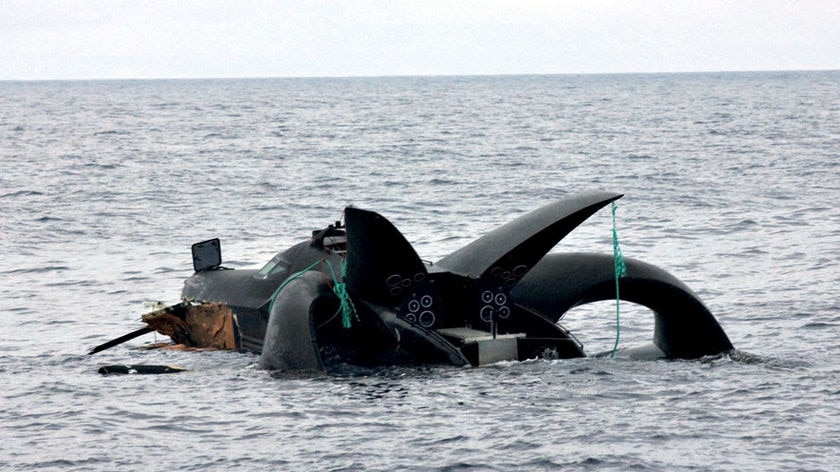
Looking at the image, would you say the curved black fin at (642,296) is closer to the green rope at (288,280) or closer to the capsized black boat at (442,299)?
the capsized black boat at (442,299)

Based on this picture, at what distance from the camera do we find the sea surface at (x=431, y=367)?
16.4 metres

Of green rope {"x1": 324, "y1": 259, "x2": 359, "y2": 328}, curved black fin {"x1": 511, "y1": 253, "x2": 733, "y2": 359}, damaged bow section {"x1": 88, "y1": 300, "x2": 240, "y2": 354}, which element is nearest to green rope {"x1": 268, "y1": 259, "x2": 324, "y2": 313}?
green rope {"x1": 324, "y1": 259, "x2": 359, "y2": 328}

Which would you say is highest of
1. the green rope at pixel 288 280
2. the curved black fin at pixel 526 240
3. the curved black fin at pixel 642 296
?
the curved black fin at pixel 526 240

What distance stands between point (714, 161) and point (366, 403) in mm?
51744

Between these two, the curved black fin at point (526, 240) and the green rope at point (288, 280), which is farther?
the green rope at point (288, 280)

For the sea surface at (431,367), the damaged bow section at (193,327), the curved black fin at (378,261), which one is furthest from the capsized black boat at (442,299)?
the sea surface at (431,367)

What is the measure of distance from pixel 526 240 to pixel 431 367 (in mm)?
2687

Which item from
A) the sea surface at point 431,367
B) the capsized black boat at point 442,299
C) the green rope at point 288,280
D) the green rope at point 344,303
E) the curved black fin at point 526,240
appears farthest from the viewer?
the green rope at point 288,280

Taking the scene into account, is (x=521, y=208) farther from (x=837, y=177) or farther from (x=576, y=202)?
(x=576, y=202)

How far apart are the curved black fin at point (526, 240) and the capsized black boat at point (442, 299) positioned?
0.02 m

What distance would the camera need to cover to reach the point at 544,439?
16531 mm

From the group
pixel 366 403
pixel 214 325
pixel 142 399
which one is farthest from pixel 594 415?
pixel 214 325

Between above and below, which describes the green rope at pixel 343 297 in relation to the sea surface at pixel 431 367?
above

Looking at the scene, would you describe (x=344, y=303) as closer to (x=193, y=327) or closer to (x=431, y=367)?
(x=431, y=367)
